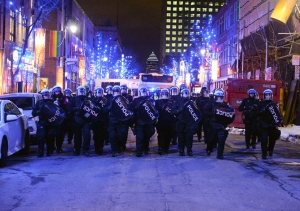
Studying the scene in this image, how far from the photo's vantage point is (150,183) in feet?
27.8

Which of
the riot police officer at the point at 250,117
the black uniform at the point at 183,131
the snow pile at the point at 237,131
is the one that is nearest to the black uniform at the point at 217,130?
the black uniform at the point at 183,131

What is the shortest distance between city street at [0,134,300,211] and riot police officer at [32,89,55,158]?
0.34 m

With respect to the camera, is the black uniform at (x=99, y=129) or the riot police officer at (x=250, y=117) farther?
the riot police officer at (x=250, y=117)

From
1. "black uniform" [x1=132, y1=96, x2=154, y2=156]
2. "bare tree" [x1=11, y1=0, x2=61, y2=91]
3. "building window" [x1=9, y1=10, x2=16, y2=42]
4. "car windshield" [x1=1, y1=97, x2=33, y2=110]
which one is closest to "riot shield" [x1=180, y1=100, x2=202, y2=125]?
"black uniform" [x1=132, y1=96, x2=154, y2=156]

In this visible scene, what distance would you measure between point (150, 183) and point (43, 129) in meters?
4.66

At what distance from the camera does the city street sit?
691cm

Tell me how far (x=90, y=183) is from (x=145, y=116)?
396cm

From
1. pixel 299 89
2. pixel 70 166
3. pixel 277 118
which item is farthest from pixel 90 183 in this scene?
pixel 299 89

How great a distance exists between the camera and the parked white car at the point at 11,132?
10312mm

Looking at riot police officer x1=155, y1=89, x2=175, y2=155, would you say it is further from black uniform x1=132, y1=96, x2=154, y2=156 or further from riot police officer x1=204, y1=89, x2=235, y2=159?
riot police officer x1=204, y1=89, x2=235, y2=159

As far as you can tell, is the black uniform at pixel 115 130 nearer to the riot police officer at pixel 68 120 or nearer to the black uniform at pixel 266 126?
the riot police officer at pixel 68 120

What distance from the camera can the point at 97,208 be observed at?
21.7 feet

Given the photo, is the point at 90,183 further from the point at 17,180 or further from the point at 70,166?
the point at 70,166

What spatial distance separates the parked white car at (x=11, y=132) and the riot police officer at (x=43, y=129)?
0.46 meters
